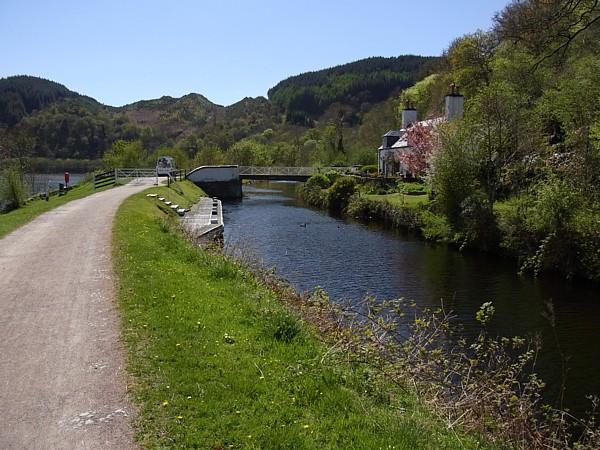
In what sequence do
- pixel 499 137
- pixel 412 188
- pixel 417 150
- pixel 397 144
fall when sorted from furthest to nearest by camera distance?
1. pixel 397 144
2. pixel 417 150
3. pixel 412 188
4. pixel 499 137

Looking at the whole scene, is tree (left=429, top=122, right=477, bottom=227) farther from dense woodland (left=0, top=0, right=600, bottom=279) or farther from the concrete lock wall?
the concrete lock wall

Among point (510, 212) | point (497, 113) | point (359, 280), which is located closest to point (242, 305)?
point (359, 280)

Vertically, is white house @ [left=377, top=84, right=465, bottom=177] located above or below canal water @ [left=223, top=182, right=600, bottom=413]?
above

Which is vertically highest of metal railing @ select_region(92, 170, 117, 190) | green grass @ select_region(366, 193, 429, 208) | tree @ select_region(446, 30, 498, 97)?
tree @ select_region(446, 30, 498, 97)

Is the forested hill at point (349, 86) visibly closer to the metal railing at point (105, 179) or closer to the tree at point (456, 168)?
the metal railing at point (105, 179)

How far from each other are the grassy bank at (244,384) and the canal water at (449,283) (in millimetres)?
3590

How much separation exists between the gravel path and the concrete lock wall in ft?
152

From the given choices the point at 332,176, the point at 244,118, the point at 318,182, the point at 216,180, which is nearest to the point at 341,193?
the point at 332,176

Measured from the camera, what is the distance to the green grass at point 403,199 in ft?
118

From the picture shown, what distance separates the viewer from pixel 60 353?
7633 millimetres

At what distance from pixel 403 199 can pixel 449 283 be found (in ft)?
60.8

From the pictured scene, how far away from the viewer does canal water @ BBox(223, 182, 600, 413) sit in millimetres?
13234

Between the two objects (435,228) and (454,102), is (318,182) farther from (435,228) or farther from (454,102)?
(435,228)

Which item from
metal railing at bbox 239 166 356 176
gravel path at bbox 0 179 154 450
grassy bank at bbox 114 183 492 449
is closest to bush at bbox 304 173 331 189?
metal railing at bbox 239 166 356 176
